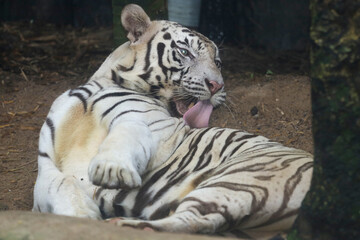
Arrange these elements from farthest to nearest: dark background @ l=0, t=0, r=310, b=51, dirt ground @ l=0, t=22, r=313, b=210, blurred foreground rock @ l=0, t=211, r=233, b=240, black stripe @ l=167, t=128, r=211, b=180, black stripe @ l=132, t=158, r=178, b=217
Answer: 1. dark background @ l=0, t=0, r=310, b=51
2. dirt ground @ l=0, t=22, r=313, b=210
3. black stripe @ l=167, t=128, r=211, b=180
4. black stripe @ l=132, t=158, r=178, b=217
5. blurred foreground rock @ l=0, t=211, r=233, b=240

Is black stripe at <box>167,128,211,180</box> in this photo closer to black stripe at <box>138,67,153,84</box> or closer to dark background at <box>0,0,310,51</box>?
black stripe at <box>138,67,153,84</box>

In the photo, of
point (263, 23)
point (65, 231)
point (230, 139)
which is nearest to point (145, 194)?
point (230, 139)

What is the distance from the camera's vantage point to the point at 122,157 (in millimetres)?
3338

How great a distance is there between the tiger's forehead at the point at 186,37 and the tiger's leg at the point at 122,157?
988 mm

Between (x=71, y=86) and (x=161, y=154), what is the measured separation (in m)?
3.20

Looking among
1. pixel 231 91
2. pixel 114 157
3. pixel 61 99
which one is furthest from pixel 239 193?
pixel 231 91

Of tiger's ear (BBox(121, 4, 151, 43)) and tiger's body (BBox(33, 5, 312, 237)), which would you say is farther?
tiger's ear (BBox(121, 4, 151, 43))

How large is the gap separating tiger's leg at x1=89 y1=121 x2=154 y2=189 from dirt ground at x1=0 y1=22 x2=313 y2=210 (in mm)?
1234

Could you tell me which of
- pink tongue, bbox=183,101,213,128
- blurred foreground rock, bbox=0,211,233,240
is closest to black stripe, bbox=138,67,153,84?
pink tongue, bbox=183,101,213,128

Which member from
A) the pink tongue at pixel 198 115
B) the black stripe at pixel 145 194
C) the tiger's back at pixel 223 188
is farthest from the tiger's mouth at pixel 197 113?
the black stripe at pixel 145 194

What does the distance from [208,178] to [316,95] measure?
121 centimetres

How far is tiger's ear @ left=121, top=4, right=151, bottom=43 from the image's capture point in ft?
14.6

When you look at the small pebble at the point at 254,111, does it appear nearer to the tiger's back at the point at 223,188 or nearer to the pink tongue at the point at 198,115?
the pink tongue at the point at 198,115

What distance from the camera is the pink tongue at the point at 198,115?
432 centimetres
